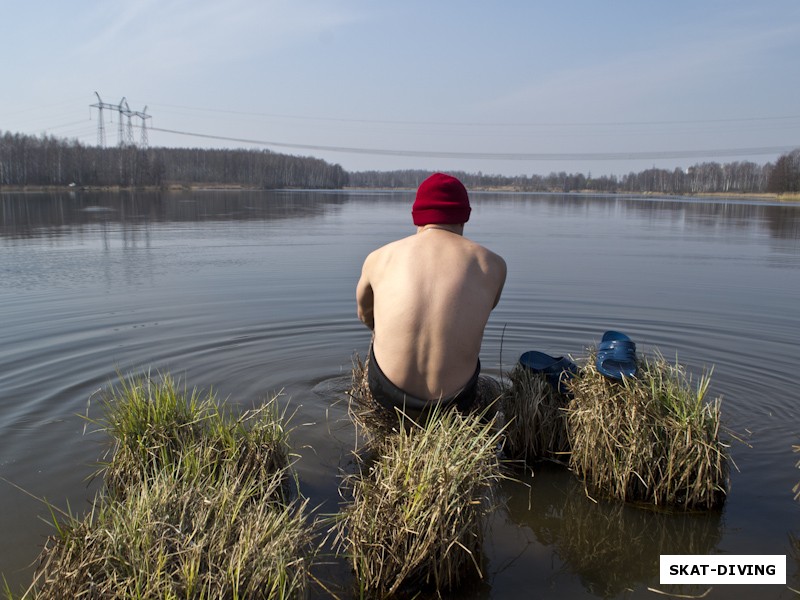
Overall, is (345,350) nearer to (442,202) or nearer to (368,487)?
(442,202)

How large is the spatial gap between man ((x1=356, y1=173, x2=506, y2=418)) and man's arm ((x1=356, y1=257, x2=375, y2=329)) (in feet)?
0.40

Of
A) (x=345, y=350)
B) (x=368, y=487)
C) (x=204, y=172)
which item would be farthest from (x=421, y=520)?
(x=204, y=172)

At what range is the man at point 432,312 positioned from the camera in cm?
422

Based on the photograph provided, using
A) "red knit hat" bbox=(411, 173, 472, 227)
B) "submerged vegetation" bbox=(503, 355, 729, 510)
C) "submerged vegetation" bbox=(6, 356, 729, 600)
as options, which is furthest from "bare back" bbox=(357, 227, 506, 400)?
"submerged vegetation" bbox=(503, 355, 729, 510)

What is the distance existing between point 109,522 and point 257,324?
23.4 ft

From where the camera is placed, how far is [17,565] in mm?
3904

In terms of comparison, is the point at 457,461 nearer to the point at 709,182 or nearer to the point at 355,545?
the point at 355,545

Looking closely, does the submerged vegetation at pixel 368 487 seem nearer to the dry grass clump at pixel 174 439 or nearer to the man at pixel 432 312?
the dry grass clump at pixel 174 439

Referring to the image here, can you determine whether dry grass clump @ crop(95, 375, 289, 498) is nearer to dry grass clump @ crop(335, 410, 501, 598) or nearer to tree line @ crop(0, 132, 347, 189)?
dry grass clump @ crop(335, 410, 501, 598)

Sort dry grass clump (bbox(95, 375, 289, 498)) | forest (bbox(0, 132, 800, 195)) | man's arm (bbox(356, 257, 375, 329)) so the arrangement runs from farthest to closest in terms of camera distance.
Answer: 1. forest (bbox(0, 132, 800, 195))
2. man's arm (bbox(356, 257, 375, 329))
3. dry grass clump (bbox(95, 375, 289, 498))

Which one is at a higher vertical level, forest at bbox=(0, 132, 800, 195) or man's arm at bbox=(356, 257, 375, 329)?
forest at bbox=(0, 132, 800, 195)

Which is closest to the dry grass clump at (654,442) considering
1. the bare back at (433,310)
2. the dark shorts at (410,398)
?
the dark shorts at (410,398)

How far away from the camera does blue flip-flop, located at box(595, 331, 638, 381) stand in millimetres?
4859

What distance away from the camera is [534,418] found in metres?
5.30
